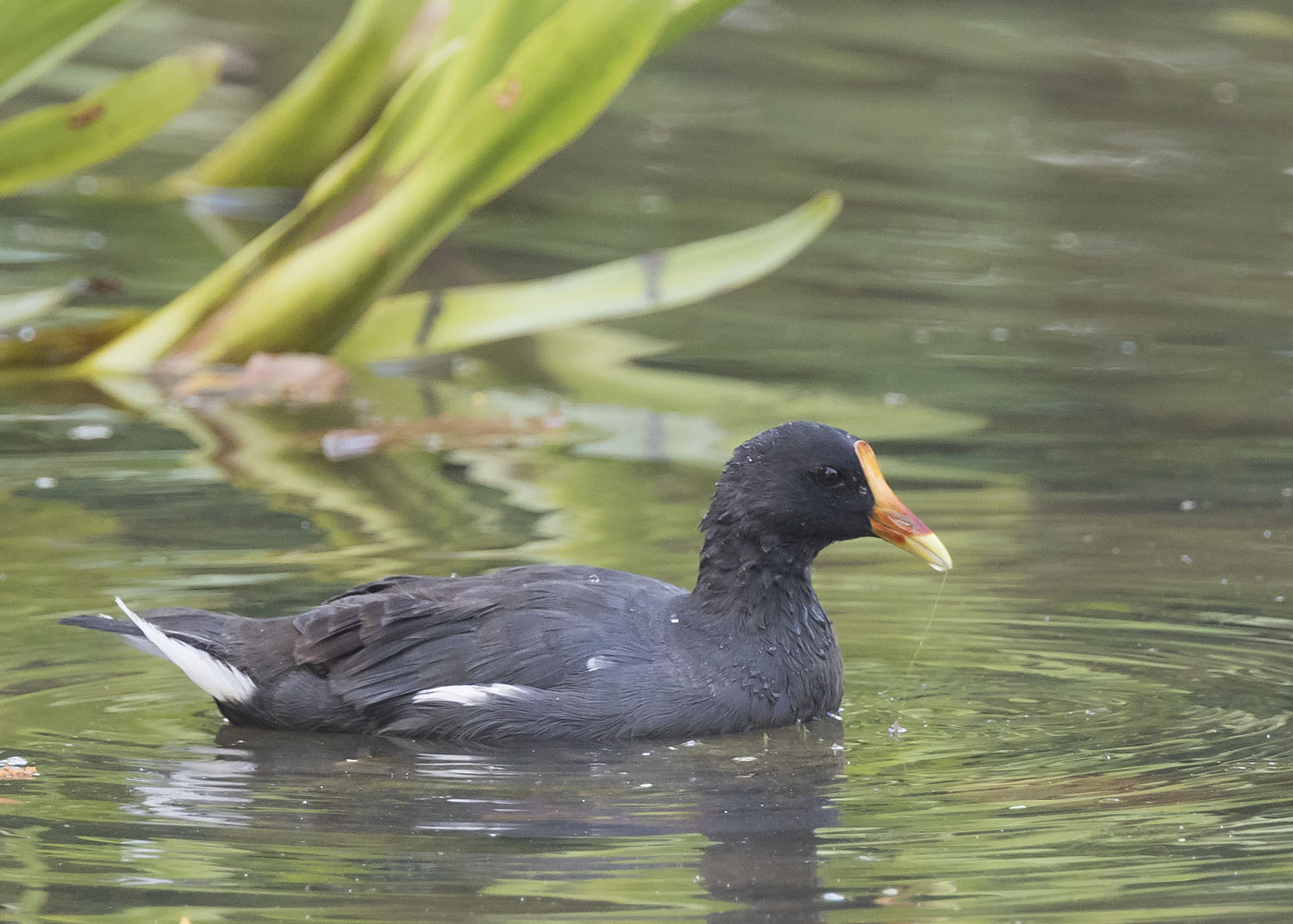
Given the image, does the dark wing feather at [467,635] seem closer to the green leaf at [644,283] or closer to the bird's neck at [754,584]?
the bird's neck at [754,584]

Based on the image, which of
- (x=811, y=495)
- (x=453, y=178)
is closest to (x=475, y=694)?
(x=811, y=495)

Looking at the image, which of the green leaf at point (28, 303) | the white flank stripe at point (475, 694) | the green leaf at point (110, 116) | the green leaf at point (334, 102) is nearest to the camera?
the white flank stripe at point (475, 694)

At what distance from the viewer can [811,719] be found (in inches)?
229

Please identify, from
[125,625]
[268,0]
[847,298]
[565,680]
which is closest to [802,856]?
[565,680]

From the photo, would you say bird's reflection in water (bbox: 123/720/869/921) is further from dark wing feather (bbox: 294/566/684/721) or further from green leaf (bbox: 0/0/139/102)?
green leaf (bbox: 0/0/139/102)

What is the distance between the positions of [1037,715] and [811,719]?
0.60 meters

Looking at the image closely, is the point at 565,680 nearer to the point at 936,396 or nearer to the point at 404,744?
the point at 404,744

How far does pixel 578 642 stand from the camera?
5641 millimetres

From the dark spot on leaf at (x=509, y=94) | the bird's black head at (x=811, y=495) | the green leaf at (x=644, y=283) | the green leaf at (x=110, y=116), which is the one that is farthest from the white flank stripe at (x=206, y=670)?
the green leaf at (x=110, y=116)

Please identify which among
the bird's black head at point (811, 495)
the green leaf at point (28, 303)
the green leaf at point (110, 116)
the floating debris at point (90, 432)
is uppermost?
the green leaf at point (110, 116)

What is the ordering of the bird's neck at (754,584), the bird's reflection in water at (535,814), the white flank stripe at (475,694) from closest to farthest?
1. the bird's reflection in water at (535,814)
2. the white flank stripe at (475,694)
3. the bird's neck at (754,584)

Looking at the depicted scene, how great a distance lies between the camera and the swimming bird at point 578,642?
5605 millimetres

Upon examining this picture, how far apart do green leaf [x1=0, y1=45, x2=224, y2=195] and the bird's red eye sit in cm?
389

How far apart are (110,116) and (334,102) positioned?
1.87m
